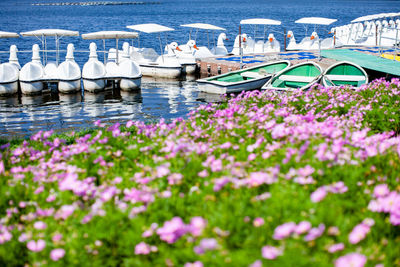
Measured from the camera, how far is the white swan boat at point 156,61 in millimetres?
24755

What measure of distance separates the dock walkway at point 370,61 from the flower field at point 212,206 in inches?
492

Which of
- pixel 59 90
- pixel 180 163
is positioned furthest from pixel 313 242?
pixel 59 90

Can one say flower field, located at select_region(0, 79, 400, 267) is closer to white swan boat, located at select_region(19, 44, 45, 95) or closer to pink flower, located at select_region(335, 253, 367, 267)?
pink flower, located at select_region(335, 253, 367, 267)

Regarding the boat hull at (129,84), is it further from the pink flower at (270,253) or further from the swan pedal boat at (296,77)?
the pink flower at (270,253)

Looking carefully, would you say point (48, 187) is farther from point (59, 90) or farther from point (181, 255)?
point (59, 90)

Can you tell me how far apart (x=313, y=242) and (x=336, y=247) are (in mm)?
159

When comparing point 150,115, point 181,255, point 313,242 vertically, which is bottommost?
point 150,115

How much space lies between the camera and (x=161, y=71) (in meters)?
25.5

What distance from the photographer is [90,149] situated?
456cm

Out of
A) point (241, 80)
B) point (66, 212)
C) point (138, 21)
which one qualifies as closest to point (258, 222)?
point (66, 212)

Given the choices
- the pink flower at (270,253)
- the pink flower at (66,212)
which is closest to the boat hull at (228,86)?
the pink flower at (66,212)

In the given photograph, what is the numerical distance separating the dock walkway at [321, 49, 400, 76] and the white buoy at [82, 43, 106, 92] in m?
11.8

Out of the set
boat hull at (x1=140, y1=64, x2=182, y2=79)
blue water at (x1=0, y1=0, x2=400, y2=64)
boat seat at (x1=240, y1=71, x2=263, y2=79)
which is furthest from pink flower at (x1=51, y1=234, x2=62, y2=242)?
blue water at (x1=0, y1=0, x2=400, y2=64)

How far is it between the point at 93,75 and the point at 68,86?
4.41ft
